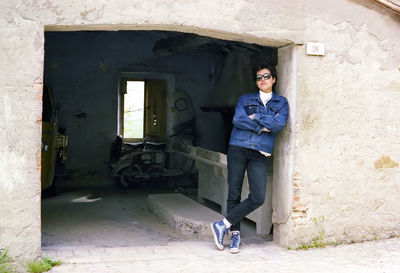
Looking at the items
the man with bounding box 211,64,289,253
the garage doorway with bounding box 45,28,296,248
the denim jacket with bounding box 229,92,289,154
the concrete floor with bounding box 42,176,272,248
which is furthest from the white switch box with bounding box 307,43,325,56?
the garage doorway with bounding box 45,28,296,248

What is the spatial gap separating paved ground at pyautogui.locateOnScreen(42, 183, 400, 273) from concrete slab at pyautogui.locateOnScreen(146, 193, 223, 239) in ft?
0.43

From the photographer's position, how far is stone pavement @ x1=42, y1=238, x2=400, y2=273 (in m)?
4.75

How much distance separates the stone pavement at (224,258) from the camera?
4.75 metres

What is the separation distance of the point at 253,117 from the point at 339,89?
109 centimetres

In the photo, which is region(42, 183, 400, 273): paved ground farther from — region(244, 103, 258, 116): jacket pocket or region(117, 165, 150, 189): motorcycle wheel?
region(117, 165, 150, 189): motorcycle wheel

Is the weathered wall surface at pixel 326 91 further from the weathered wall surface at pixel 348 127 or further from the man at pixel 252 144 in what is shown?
the man at pixel 252 144

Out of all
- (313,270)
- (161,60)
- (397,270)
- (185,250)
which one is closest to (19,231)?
(185,250)

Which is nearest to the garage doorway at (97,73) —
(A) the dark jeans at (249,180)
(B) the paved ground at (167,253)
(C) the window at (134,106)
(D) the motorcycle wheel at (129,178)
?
(D) the motorcycle wheel at (129,178)

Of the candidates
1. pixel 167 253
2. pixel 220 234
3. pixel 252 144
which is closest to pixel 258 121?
pixel 252 144

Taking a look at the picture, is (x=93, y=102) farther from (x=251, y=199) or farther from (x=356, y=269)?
(x=356, y=269)

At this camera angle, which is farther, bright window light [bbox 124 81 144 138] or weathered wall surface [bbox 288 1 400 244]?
bright window light [bbox 124 81 144 138]

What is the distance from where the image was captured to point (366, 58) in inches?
224

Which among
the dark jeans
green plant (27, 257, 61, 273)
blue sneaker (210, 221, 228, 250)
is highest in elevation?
the dark jeans

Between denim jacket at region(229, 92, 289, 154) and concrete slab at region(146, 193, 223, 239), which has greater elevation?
denim jacket at region(229, 92, 289, 154)
